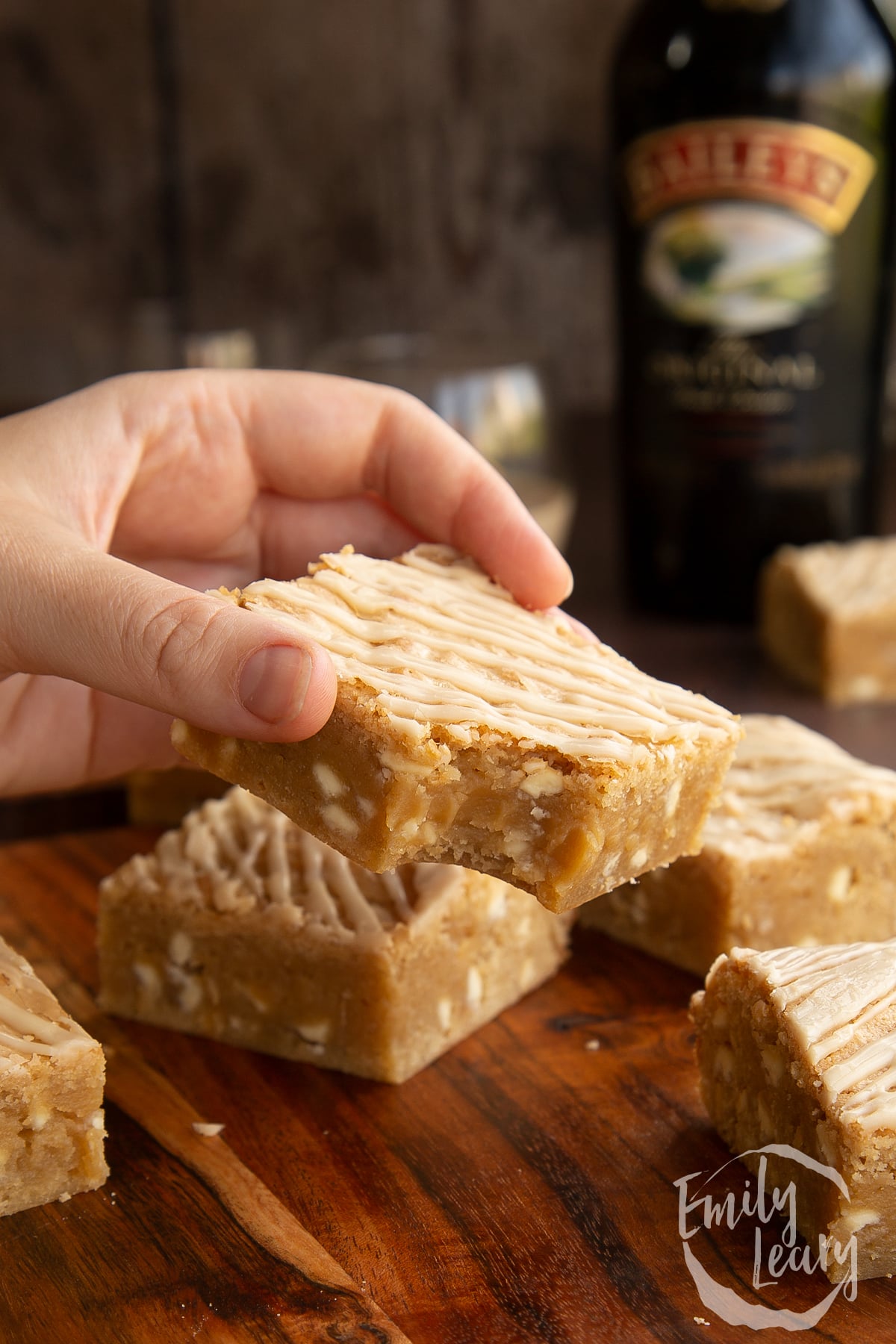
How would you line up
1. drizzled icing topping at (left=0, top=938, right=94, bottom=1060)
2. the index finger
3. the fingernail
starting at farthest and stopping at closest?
the index finger → drizzled icing topping at (left=0, top=938, right=94, bottom=1060) → the fingernail

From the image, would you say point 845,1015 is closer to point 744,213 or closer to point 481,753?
point 481,753

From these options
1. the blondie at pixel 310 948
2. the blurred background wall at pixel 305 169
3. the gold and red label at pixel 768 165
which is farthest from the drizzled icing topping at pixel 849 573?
the blurred background wall at pixel 305 169

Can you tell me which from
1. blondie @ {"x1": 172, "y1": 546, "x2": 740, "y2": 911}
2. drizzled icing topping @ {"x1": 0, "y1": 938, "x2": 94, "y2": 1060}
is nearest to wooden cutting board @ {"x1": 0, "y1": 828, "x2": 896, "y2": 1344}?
drizzled icing topping @ {"x1": 0, "y1": 938, "x2": 94, "y2": 1060}

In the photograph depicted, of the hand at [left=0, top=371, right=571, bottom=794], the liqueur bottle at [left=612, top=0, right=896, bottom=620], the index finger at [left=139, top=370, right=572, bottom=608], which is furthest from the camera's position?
the liqueur bottle at [left=612, top=0, right=896, bottom=620]

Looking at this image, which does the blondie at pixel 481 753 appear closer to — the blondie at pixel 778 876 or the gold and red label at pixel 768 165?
the blondie at pixel 778 876

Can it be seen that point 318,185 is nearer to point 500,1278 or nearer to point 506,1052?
point 506,1052

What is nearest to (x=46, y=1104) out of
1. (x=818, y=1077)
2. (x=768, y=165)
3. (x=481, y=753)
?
(x=481, y=753)

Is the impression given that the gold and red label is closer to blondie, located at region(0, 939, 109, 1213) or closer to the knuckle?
the knuckle

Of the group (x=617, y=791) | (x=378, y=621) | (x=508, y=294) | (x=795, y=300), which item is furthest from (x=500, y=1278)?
(x=508, y=294)
